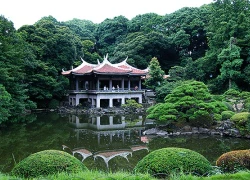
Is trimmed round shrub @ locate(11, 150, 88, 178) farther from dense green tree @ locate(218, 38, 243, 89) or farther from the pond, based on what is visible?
dense green tree @ locate(218, 38, 243, 89)

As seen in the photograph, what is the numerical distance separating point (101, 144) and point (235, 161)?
25.1ft

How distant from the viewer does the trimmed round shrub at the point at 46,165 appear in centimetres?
518

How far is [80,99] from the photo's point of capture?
104ft

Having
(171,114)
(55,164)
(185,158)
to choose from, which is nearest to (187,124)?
(171,114)

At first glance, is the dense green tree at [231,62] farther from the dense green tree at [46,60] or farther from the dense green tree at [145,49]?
the dense green tree at [46,60]

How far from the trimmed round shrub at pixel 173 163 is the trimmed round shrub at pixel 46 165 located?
1.31 metres

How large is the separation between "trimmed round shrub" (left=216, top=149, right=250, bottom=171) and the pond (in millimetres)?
3325

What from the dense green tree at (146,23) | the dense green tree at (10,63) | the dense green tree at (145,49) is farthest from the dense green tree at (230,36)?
the dense green tree at (10,63)

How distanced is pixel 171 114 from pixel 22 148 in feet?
25.7

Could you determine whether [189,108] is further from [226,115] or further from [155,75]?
[155,75]

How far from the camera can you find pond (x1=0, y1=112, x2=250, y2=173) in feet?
31.9

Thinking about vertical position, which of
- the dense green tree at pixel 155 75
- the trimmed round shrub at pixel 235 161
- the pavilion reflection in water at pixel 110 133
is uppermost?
the dense green tree at pixel 155 75

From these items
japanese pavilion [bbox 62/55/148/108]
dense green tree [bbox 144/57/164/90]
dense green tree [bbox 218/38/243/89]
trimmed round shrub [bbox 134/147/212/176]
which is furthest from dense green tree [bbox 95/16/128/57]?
trimmed round shrub [bbox 134/147/212/176]

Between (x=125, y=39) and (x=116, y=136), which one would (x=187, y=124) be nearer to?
(x=116, y=136)
